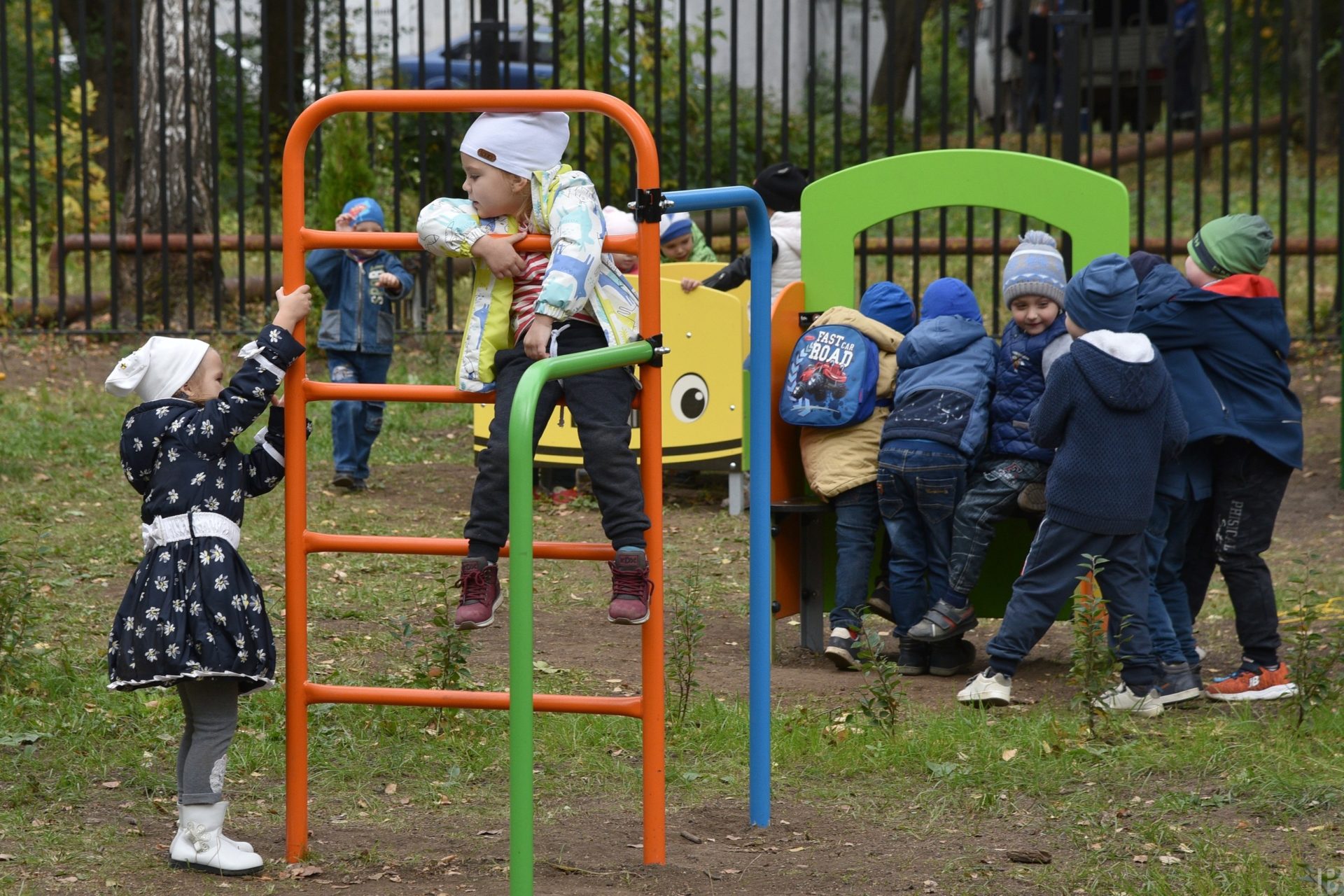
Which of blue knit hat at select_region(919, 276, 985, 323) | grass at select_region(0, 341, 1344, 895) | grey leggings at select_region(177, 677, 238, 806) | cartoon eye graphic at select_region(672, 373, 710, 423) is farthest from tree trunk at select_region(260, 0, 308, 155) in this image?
grey leggings at select_region(177, 677, 238, 806)

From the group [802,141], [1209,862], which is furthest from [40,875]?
[802,141]

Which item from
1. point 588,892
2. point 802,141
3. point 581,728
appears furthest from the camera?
point 802,141

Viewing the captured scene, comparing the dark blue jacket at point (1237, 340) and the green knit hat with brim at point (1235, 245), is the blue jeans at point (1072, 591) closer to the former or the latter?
the dark blue jacket at point (1237, 340)

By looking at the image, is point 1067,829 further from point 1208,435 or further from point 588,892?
point 1208,435

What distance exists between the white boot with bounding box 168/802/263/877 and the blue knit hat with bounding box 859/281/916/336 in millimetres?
2829

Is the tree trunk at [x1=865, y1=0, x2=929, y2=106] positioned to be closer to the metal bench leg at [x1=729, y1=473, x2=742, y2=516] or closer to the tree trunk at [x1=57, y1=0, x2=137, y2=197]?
the metal bench leg at [x1=729, y1=473, x2=742, y2=516]

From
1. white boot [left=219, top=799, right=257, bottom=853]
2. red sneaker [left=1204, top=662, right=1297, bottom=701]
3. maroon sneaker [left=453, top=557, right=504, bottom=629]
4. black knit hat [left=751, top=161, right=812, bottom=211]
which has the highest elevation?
black knit hat [left=751, top=161, right=812, bottom=211]

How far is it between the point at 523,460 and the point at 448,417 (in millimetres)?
7118

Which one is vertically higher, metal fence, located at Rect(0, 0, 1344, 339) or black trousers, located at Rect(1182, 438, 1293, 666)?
metal fence, located at Rect(0, 0, 1344, 339)

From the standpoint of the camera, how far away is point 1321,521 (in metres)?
7.43

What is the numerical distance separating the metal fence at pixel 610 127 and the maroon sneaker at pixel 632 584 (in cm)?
512

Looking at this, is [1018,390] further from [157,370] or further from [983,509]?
[157,370]

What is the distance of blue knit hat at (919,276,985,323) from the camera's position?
529 centimetres

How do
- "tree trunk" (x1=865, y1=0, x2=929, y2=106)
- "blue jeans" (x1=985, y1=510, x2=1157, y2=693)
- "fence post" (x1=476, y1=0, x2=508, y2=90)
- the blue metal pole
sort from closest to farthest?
the blue metal pole
"blue jeans" (x1=985, y1=510, x2=1157, y2=693)
"fence post" (x1=476, y1=0, x2=508, y2=90)
"tree trunk" (x1=865, y1=0, x2=929, y2=106)
